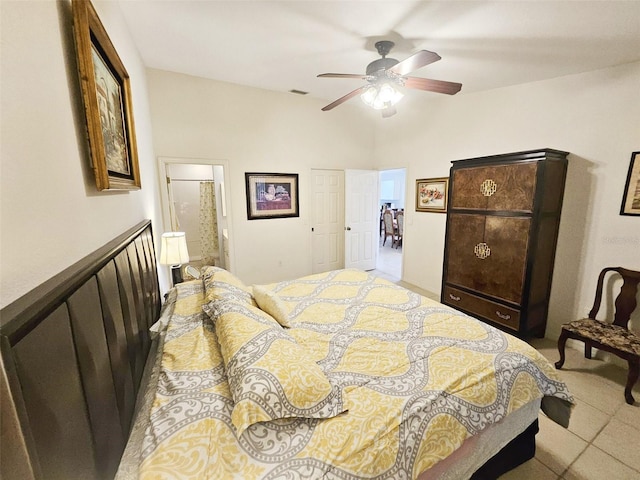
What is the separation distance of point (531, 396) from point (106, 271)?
2043 mm

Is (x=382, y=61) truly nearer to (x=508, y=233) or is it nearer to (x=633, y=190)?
(x=508, y=233)

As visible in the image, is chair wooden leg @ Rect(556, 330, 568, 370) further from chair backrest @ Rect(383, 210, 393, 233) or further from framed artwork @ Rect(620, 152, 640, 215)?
chair backrest @ Rect(383, 210, 393, 233)

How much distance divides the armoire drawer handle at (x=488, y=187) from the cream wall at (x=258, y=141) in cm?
244

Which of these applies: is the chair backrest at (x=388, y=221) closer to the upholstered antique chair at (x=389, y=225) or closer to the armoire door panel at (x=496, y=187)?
the upholstered antique chair at (x=389, y=225)

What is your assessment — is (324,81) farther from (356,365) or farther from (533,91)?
(356,365)

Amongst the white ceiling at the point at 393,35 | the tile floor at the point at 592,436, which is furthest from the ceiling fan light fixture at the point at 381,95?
the tile floor at the point at 592,436

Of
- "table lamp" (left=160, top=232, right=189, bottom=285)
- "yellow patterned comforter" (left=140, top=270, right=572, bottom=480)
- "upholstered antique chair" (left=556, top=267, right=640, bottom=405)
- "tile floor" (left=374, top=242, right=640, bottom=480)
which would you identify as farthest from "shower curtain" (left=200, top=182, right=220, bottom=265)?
"upholstered antique chair" (left=556, top=267, right=640, bottom=405)

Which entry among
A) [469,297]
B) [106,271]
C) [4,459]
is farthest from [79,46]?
[469,297]

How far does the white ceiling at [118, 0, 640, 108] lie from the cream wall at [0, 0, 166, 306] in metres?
1.50

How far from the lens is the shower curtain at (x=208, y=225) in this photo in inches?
223

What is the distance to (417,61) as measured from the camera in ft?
5.89

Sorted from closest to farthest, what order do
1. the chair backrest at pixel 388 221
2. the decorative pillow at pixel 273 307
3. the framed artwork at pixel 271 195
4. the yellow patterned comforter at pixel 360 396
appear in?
the yellow patterned comforter at pixel 360 396 → the decorative pillow at pixel 273 307 → the framed artwork at pixel 271 195 → the chair backrest at pixel 388 221

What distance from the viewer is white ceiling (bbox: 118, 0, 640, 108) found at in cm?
188

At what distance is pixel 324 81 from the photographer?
3.36 m
